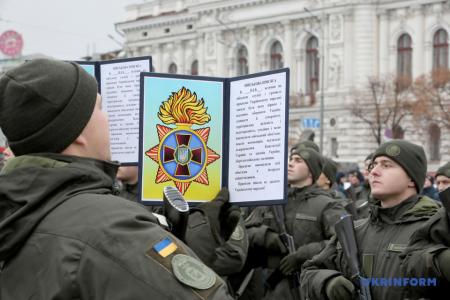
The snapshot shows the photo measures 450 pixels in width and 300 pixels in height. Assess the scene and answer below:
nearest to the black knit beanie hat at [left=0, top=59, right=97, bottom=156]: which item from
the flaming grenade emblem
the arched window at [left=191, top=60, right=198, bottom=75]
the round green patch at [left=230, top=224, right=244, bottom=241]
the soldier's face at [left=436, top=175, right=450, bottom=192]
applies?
the flaming grenade emblem

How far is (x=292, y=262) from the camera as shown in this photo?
6.43m

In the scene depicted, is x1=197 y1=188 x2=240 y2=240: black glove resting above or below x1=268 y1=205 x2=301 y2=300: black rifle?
above

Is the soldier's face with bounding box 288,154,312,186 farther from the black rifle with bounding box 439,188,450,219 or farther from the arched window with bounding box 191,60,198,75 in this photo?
the arched window with bounding box 191,60,198,75


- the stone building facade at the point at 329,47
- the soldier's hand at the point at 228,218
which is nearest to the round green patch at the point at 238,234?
the soldier's hand at the point at 228,218

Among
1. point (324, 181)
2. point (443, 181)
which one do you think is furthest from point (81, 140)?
point (324, 181)

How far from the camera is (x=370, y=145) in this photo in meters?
50.5

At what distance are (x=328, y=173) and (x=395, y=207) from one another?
477 centimetres

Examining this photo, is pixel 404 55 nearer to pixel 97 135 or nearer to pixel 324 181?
pixel 324 181

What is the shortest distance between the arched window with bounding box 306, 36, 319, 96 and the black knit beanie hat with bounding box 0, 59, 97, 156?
174 feet

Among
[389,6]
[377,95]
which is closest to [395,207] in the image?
[377,95]

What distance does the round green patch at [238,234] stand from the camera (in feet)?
17.8

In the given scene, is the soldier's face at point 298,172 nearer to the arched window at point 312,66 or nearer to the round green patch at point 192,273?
the round green patch at point 192,273

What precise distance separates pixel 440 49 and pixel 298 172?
43742mm

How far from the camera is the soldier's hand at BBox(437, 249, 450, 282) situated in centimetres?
396
